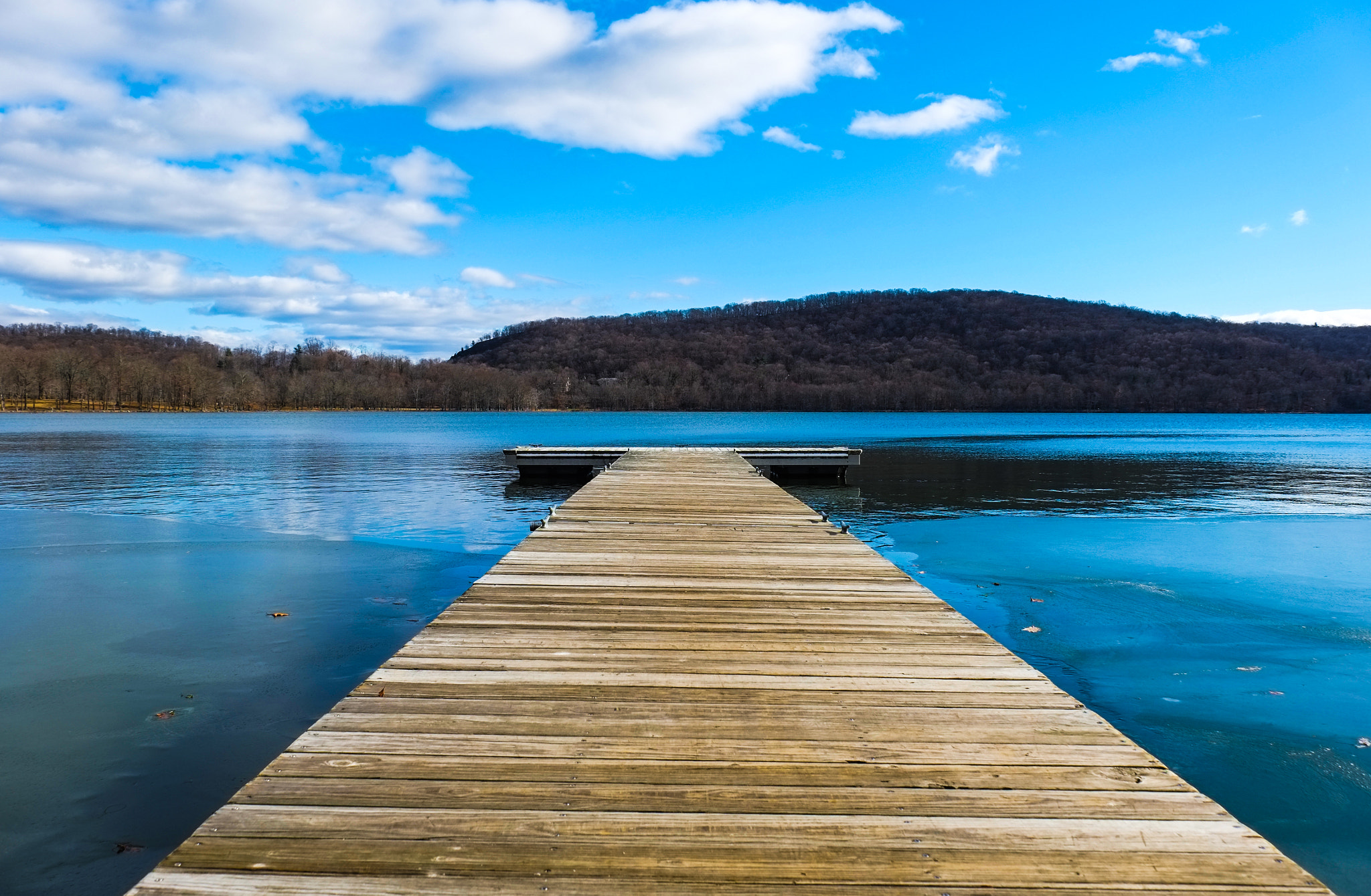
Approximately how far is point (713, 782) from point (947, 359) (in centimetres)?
11634

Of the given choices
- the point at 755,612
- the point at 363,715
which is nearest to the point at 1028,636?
the point at 755,612

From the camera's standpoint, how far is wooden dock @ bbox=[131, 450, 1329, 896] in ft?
7.39

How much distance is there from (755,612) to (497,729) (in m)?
2.42

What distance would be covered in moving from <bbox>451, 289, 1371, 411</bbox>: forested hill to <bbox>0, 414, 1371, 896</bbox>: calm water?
3256 inches

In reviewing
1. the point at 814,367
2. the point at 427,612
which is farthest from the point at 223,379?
the point at 427,612

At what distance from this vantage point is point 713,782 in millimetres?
2781

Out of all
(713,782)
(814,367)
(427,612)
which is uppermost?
(814,367)

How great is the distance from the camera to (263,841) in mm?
2379

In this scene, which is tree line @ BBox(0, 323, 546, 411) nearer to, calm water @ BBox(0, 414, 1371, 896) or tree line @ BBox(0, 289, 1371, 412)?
tree line @ BBox(0, 289, 1371, 412)

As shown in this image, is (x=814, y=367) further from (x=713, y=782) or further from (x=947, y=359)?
(x=713, y=782)

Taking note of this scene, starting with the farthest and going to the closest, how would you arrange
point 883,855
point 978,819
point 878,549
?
point 878,549 < point 978,819 < point 883,855

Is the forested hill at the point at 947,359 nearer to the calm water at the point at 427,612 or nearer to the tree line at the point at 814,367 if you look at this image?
the tree line at the point at 814,367

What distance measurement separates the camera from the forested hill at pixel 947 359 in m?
98.6

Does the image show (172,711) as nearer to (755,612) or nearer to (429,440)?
(755,612)
